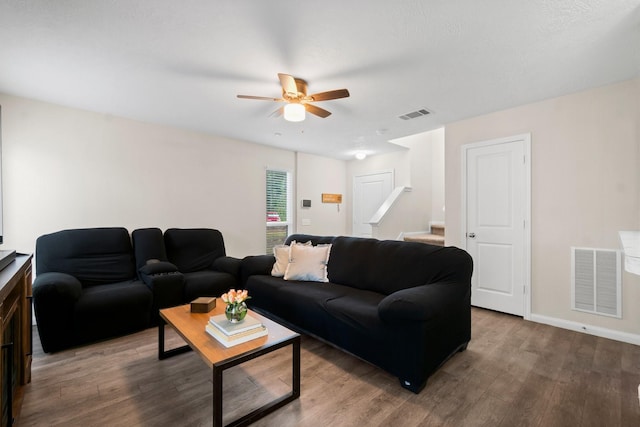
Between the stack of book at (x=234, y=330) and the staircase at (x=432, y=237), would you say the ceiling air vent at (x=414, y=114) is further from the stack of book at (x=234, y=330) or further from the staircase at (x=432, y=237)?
the stack of book at (x=234, y=330)

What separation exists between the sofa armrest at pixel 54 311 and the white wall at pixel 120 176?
1112 millimetres

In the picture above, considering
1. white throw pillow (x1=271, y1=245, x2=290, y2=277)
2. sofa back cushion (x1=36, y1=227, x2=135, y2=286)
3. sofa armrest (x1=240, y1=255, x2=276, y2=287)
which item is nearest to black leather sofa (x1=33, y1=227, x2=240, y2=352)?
sofa back cushion (x1=36, y1=227, x2=135, y2=286)

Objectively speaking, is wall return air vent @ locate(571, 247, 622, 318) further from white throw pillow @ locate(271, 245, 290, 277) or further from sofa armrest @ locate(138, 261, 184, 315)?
sofa armrest @ locate(138, 261, 184, 315)

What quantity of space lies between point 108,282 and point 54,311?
29.9 inches

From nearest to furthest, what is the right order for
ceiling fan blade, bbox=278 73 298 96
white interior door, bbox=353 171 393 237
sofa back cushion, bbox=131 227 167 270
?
1. ceiling fan blade, bbox=278 73 298 96
2. sofa back cushion, bbox=131 227 167 270
3. white interior door, bbox=353 171 393 237

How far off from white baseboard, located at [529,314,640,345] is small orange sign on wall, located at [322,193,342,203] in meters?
3.94

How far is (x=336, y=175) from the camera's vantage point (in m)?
6.30

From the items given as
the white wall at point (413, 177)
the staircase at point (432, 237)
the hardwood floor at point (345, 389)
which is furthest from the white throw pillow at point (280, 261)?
the staircase at point (432, 237)

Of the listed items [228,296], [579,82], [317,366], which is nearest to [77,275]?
[228,296]

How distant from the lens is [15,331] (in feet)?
5.64

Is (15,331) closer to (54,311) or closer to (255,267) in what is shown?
(54,311)

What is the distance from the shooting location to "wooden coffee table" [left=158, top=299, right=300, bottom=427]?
4.83 ft

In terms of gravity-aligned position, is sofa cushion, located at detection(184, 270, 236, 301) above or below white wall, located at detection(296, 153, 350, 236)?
below

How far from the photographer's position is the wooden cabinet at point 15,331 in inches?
54.8
